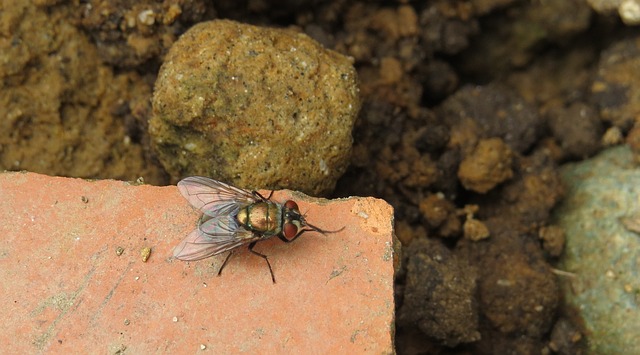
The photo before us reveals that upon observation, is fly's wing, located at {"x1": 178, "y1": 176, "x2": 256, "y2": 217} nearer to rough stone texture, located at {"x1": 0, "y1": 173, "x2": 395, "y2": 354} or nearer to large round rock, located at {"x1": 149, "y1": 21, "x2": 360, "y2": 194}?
rough stone texture, located at {"x1": 0, "y1": 173, "x2": 395, "y2": 354}

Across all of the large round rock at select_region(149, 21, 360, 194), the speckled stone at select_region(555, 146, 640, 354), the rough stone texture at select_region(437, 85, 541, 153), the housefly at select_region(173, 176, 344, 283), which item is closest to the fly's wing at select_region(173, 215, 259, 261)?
the housefly at select_region(173, 176, 344, 283)

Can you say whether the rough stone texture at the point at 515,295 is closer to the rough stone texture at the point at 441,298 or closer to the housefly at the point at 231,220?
the rough stone texture at the point at 441,298

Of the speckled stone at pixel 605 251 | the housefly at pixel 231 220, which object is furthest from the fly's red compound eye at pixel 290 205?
the speckled stone at pixel 605 251

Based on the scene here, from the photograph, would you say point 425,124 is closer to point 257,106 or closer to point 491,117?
point 491,117

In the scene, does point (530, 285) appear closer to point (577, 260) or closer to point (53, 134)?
point (577, 260)

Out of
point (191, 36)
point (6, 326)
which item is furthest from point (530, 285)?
point (6, 326)

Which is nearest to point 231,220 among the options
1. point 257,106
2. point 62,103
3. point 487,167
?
point 257,106
